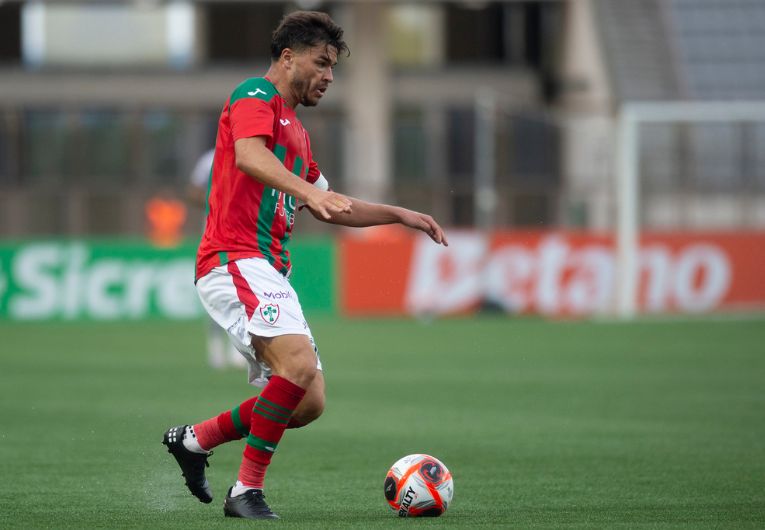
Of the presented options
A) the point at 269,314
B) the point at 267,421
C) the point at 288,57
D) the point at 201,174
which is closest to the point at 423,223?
the point at 269,314

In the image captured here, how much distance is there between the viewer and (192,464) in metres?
6.38

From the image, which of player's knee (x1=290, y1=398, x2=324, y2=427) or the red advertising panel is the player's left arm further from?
the red advertising panel

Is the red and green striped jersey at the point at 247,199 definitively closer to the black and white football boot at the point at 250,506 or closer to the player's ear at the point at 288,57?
the player's ear at the point at 288,57

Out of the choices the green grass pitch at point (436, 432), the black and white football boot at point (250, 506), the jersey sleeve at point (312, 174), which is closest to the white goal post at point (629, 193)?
the green grass pitch at point (436, 432)

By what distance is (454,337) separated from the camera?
19828 mm

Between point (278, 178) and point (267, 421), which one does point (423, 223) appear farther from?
point (267, 421)

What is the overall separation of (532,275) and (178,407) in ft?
45.7

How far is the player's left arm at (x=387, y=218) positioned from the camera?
6309 millimetres

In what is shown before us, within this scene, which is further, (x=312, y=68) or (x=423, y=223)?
(x=423, y=223)

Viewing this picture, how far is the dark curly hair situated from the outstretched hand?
2.55 ft

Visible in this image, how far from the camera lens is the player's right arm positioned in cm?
552

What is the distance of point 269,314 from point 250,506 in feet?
2.66

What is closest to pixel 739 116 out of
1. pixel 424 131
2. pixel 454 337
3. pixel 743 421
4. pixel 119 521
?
pixel 454 337

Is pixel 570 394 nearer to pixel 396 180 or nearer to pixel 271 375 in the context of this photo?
pixel 271 375
